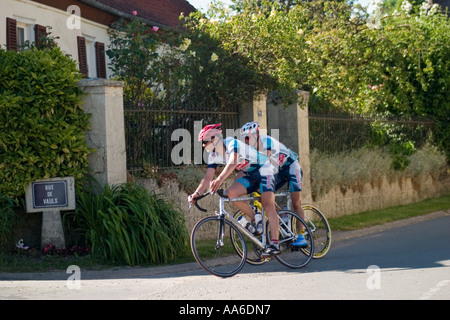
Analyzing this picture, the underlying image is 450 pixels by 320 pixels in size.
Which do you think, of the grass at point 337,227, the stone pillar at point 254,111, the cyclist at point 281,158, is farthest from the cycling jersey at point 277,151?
the stone pillar at point 254,111

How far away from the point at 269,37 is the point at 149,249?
5.76 metres

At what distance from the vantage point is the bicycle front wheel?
8.49 m

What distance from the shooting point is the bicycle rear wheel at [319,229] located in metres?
10.1

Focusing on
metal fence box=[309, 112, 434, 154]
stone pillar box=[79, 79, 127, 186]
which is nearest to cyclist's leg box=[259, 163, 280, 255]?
stone pillar box=[79, 79, 127, 186]

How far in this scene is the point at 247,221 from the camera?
360 inches

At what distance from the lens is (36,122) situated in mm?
9969

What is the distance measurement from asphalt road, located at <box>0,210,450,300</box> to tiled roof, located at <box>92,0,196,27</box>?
1164 centimetres

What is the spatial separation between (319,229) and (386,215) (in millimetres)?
5614

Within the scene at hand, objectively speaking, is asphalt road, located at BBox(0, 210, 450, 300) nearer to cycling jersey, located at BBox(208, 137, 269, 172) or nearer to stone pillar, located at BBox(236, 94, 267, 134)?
cycling jersey, located at BBox(208, 137, 269, 172)

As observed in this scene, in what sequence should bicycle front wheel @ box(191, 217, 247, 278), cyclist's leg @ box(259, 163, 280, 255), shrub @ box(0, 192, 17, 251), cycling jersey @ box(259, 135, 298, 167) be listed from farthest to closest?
1. shrub @ box(0, 192, 17, 251)
2. cycling jersey @ box(259, 135, 298, 167)
3. cyclist's leg @ box(259, 163, 280, 255)
4. bicycle front wheel @ box(191, 217, 247, 278)

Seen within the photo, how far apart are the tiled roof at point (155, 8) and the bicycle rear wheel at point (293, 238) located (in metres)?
11.4

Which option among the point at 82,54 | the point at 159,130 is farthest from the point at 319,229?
the point at 82,54
